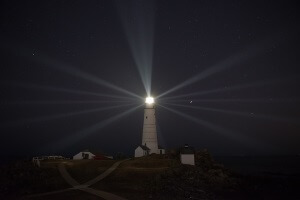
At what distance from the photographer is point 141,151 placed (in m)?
58.8

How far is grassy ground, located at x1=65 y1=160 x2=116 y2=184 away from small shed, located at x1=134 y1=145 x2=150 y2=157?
405 inches

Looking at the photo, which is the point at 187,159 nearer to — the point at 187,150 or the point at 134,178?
the point at 187,150

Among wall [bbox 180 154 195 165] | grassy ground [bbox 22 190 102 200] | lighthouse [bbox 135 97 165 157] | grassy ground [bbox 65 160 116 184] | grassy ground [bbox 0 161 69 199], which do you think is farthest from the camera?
lighthouse [bbox 135 97 165 157]

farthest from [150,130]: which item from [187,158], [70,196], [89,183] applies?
[70,196]

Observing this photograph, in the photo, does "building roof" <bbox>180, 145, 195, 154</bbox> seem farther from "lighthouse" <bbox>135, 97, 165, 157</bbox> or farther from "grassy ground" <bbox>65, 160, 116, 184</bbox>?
"grassy ground" <bbox>65, 160, 116, 184</bbox>

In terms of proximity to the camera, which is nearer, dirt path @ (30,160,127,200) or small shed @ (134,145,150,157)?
dirt path @ (30,160,127,200)

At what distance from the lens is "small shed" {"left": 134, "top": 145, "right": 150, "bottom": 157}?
58.6 metres


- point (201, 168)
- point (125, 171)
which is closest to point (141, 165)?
point (125, 171)

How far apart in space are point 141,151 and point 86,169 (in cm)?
1670

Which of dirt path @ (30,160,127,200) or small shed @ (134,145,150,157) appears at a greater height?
small shed @ (134,145,150,157)

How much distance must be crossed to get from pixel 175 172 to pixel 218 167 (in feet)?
41.8

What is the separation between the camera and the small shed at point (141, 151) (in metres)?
58.6

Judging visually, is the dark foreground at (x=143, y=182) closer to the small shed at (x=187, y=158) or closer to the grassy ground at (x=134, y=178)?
the grassy ground at (x=134, y=178)

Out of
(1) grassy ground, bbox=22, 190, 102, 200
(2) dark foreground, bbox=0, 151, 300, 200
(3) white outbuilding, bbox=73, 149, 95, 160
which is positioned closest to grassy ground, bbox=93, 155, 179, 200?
(2) dark foreground, bbox=0, 151, 300, 200
